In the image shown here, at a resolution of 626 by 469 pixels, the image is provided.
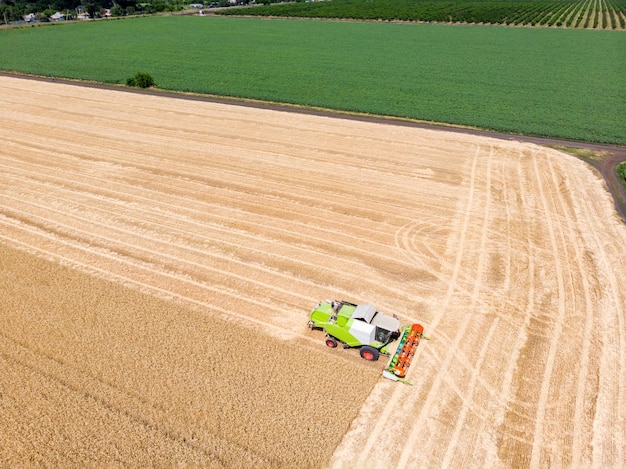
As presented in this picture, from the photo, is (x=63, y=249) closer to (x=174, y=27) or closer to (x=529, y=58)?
(x=529, y=58)

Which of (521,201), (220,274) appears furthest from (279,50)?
(220,274)

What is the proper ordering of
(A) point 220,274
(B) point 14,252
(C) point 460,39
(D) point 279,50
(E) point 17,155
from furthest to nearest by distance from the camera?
1. (C) point 460,39
2. (D) point 279,50
3. (E) point 17,155
4. (B) point 14,252
5. (A) point 220,274

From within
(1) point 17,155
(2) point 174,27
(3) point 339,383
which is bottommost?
(2) point 174,27

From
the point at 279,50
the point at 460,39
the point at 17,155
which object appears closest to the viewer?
the point at 17,155

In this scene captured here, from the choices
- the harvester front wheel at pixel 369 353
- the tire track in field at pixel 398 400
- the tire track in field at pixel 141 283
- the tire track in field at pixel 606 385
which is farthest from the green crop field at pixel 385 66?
the harvester front wheel at pixel 369 353

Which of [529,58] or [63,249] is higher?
[63,249]

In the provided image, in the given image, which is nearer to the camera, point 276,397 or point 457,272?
point 276,397

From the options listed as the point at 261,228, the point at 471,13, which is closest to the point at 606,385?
the point at 261,228

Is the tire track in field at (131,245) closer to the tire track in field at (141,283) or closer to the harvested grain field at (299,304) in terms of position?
the harvested grain field at (299,304)
